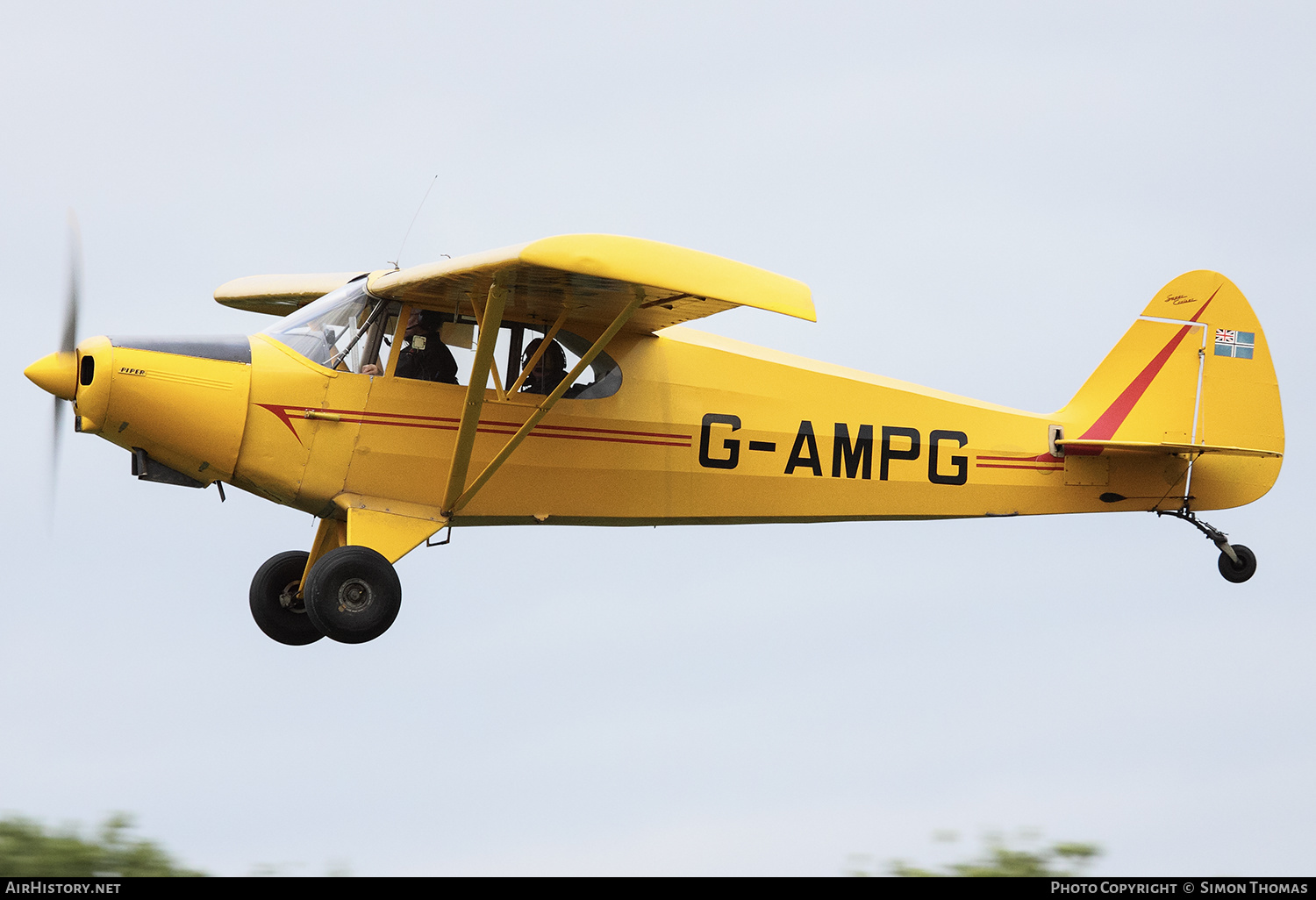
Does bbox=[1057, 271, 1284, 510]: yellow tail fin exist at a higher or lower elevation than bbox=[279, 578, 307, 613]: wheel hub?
higher

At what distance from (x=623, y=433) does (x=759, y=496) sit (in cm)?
126

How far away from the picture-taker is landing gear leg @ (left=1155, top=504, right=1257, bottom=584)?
40.5 feet

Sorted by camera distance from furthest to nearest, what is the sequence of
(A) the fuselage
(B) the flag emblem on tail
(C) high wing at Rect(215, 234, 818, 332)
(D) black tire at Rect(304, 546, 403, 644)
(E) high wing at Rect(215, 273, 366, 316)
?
(B) the flag emblem on tail < (E) high wing at Rect(215, 273, 366, 316) < (A) the fuselage < (D) black tire at Rect(304, 546, 403, 644) < (C) high wing at Rect(215, 234, 818, 332)

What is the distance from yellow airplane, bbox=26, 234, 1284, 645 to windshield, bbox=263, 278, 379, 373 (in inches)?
0.7

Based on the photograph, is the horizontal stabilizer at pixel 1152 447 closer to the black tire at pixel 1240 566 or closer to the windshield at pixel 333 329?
the black tire at pixel 1240 566

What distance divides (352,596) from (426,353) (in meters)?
1.81

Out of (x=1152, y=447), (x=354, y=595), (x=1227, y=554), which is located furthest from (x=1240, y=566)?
(x=354, y=595)

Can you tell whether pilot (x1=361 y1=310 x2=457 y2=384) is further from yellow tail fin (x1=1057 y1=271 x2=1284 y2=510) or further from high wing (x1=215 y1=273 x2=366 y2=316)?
yellow tail fin (x1=1057 y1=271 x2=1284 y2=510)

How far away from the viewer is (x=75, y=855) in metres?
6.06

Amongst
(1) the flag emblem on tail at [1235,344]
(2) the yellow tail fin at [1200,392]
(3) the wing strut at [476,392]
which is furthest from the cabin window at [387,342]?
(1) the flag emblem on tail at [1235,344]

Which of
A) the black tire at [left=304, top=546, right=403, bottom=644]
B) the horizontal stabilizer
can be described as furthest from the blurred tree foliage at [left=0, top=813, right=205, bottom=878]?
the horizontal stabilizer

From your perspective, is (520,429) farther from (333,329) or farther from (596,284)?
(333,329)

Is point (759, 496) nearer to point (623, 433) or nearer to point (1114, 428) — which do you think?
point (623, 433)
